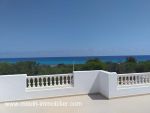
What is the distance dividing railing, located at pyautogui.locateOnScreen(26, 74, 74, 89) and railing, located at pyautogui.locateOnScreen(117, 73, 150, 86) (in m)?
1.62

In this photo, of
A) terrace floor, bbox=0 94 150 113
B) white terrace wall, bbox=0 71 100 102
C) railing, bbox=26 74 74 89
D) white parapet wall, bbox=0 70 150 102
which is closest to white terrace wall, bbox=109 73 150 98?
white parapet wall, bbox=0 70 150 102

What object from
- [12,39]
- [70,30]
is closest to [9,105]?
[12,39]

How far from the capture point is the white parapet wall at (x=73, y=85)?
6.41 meters

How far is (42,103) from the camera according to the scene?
20.0ft

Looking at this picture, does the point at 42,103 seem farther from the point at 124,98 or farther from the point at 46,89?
the point at 124,98

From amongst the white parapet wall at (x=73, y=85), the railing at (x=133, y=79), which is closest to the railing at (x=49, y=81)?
the white parapet wall at (x=73, y=85)

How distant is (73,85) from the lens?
279 inches

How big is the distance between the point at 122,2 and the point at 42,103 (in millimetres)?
8497

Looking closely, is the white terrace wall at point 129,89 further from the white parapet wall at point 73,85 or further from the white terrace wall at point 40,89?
the white terrace wall at point 40,89

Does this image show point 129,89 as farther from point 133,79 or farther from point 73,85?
point 73,85

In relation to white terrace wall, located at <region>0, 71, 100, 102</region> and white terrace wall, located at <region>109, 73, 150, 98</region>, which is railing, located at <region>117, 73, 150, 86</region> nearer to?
white terrace wall, located at <region>109, 73, 150, 98</region>

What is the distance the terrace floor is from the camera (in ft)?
17.7

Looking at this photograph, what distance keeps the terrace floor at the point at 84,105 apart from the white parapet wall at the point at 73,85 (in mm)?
248

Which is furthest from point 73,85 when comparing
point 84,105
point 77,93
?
point 84,105
